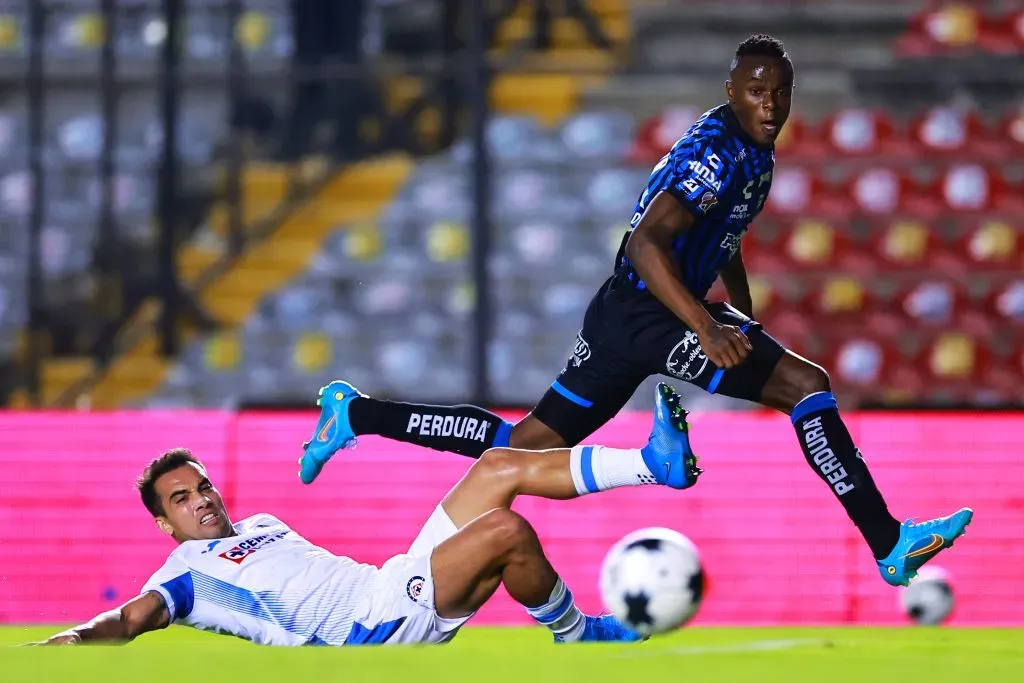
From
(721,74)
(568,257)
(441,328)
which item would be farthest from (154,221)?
(721,74)

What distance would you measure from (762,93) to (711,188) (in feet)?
1.16

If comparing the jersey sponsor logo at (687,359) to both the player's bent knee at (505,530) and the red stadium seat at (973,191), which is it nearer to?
→ the player's bent knee at (505,530)

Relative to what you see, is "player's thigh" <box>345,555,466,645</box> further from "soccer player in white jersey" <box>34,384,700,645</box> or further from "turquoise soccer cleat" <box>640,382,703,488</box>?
"turquoise soccer cleat" <box>640,382,703,488</box>

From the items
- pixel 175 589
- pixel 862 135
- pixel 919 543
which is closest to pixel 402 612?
pixel 175 589

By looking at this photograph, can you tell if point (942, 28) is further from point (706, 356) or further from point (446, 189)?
point (706, 356)

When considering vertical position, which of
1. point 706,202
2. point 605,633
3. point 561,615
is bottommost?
point 605,633

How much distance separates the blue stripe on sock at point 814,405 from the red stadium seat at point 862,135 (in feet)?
21.8

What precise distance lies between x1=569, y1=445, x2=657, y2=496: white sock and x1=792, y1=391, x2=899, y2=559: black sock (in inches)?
21.4

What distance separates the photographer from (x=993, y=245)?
464 inches

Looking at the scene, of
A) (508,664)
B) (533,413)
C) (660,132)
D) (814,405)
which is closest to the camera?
(508,664)

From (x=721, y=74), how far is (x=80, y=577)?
566 centimetres

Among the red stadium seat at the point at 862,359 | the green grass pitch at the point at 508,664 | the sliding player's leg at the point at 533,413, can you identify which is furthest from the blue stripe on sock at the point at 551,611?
the red stadium seat at the point at 862,359

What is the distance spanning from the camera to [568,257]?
467 inches

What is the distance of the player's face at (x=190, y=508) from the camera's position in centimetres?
566
